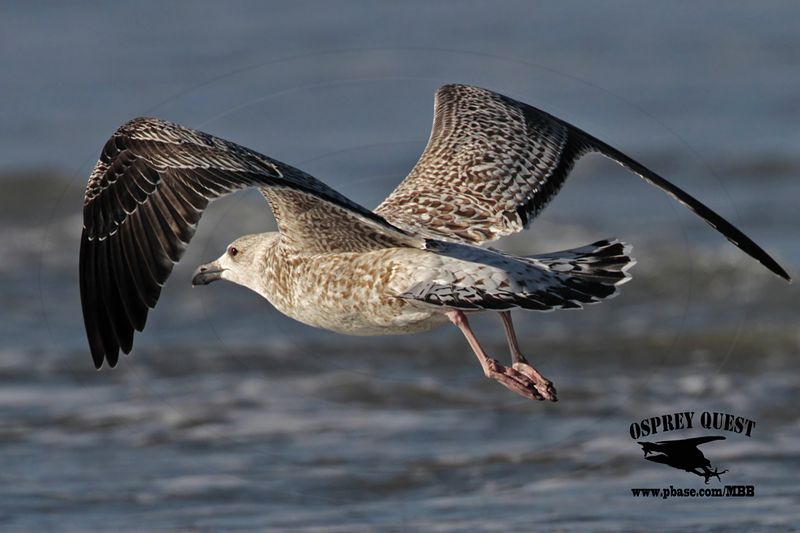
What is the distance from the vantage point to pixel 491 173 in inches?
317

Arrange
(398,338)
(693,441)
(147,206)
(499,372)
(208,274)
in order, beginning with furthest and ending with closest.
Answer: (398,338) < (693,441) < (208,274) < (499,372) < (147,206)

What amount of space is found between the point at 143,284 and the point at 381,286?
1.09 metres

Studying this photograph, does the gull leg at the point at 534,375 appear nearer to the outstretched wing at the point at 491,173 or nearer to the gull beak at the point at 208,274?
the outstretched wing at the point at 491,173

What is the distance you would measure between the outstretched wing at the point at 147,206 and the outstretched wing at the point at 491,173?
0.69 meters

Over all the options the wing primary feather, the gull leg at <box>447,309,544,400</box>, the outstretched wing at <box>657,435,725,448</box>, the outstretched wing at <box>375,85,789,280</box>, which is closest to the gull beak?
the outstretched wing at <box>375,85,789,280</box>

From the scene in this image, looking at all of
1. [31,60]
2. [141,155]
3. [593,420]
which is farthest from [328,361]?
[31,60]

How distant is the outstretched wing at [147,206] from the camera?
6.54 meters

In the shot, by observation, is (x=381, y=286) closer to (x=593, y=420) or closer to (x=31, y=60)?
(x=593, y=420)

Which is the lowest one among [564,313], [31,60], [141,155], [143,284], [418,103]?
[143,284]

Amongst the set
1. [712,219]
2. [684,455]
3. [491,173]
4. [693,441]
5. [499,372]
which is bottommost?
[499,372]

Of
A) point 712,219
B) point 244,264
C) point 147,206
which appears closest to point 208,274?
point 244,264

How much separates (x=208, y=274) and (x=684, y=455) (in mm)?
2993

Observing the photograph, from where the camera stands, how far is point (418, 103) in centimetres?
1917

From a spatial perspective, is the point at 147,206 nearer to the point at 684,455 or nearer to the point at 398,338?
the point at 684,455
